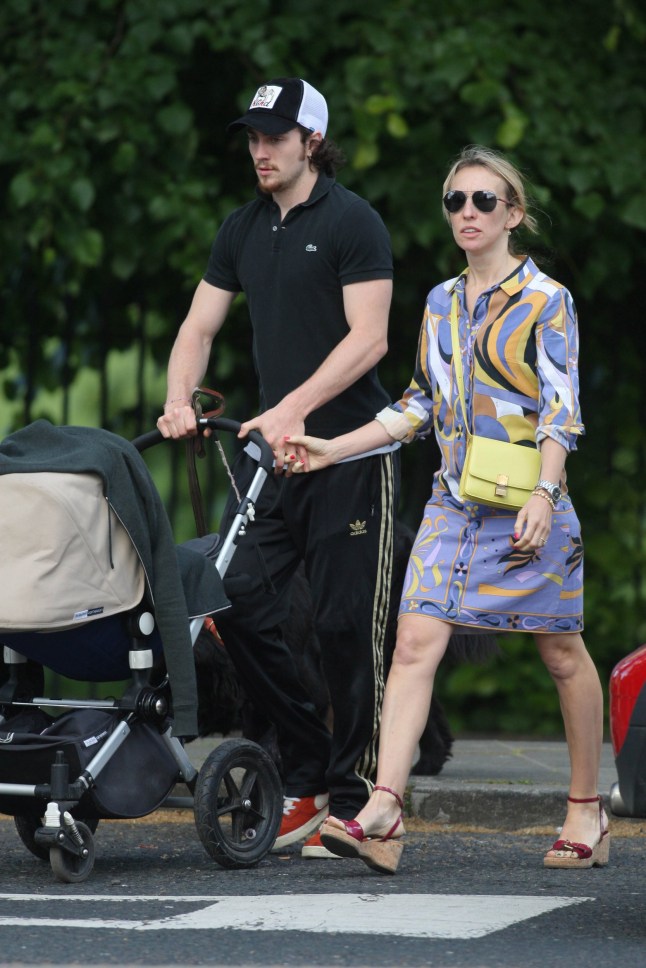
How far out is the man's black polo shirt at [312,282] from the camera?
5.12 metres

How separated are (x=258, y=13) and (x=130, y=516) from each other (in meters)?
4.21

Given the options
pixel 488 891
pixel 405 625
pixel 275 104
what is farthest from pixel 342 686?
pixel 275 104

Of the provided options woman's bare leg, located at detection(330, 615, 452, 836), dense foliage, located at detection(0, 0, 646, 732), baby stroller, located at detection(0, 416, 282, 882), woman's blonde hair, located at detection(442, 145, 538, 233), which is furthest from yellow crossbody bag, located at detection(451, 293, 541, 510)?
dense foliage, located at detection(0, 0, 646, 732)

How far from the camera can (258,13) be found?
811 centimetres

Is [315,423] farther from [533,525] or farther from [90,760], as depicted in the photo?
[90,760]

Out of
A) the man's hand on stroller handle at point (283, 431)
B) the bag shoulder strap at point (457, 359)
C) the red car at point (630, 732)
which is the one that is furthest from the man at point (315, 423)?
the red car at point (630, 732)

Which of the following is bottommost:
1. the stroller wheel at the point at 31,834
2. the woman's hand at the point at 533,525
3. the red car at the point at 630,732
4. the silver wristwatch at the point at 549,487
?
the stroller wheel at the point at 31,834

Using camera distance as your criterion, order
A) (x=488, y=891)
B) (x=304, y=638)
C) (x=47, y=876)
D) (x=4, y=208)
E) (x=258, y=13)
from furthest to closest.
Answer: (x=4, y=208) < (x=258, y=13) < (x=304, y=638) < (x=47, y=876) < (x=488, y=891)

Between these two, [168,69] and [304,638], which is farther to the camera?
[168,69]

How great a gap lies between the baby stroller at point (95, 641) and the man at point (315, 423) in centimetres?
36

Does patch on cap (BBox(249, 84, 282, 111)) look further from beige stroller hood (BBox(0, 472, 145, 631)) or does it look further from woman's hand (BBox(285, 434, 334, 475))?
beige stroller hood (BBox(0, 472, 145, 631))

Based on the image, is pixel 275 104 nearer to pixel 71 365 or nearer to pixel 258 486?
pixel 258 486

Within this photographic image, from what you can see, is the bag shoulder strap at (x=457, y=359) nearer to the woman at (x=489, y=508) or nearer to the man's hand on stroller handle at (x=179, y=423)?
the woman at (x=489, y=508)

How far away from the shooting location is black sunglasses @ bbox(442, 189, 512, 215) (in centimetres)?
487
